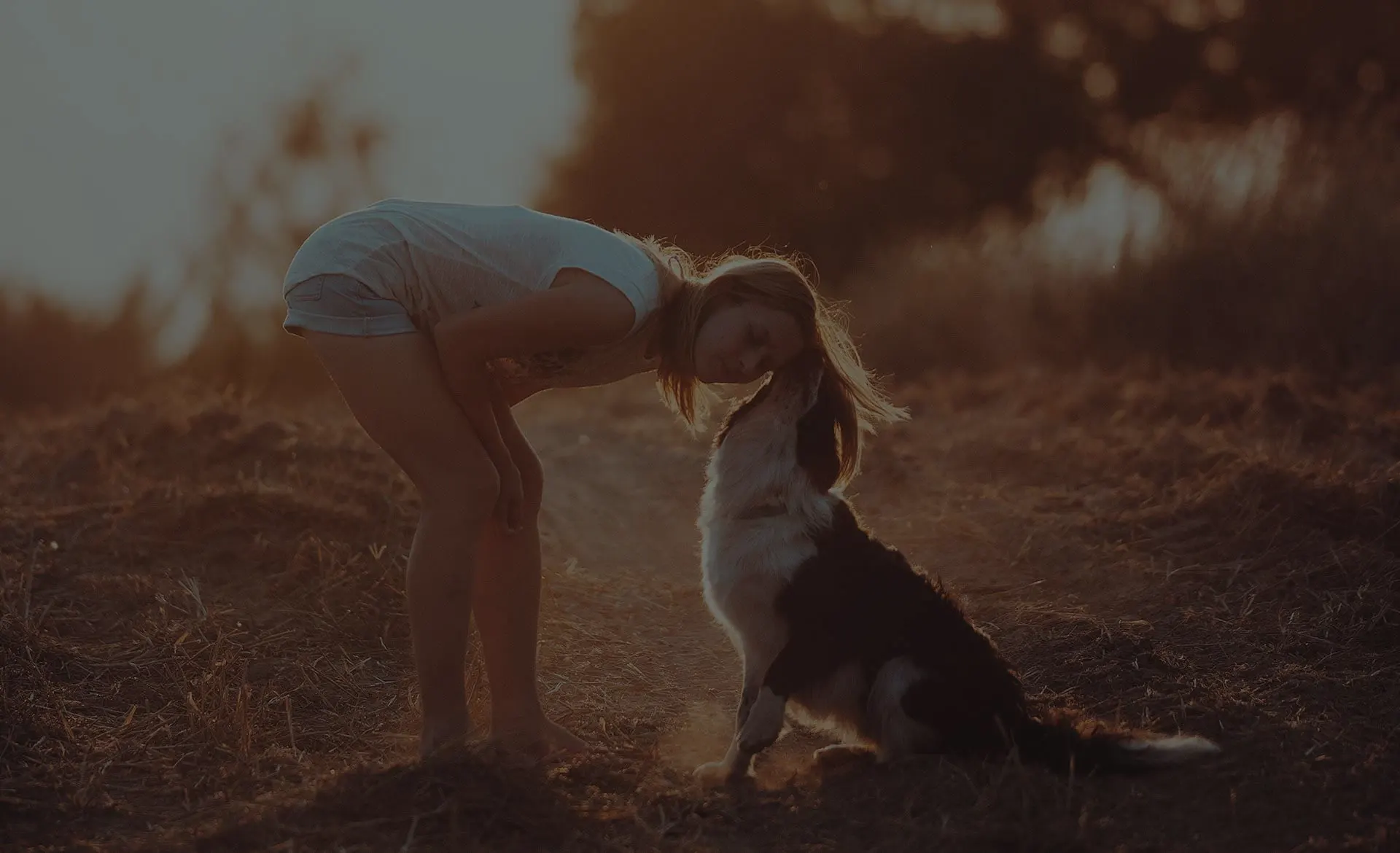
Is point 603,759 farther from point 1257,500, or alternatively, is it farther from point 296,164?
point 296,164

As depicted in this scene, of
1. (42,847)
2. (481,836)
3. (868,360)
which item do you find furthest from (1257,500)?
(868,360)

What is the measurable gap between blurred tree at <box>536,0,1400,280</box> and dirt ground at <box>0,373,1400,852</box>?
687cm

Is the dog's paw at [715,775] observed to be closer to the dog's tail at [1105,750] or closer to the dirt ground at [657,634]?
the dirt ground at [657,634]

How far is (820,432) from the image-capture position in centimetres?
348

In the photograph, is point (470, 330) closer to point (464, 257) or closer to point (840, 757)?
point (464, 257)

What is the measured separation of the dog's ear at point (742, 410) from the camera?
A: 355cm

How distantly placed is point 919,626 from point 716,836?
2.68ft

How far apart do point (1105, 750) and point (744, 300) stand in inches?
59.6

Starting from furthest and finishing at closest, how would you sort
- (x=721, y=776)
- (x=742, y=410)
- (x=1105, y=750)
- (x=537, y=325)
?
(x=742, y=410), (x=721, y=776), (x=1105, y=750), (x=537, y=325)

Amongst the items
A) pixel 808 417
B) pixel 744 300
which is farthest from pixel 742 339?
pixel 808 417

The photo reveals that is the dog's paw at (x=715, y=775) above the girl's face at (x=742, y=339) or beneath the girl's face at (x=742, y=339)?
beneath

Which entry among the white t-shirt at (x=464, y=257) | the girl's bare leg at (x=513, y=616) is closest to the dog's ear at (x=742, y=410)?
the white t-shirt at (x=464, y=257)

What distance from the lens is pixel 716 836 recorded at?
10.1ft

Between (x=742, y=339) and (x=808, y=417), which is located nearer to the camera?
(x=742, y=339)
